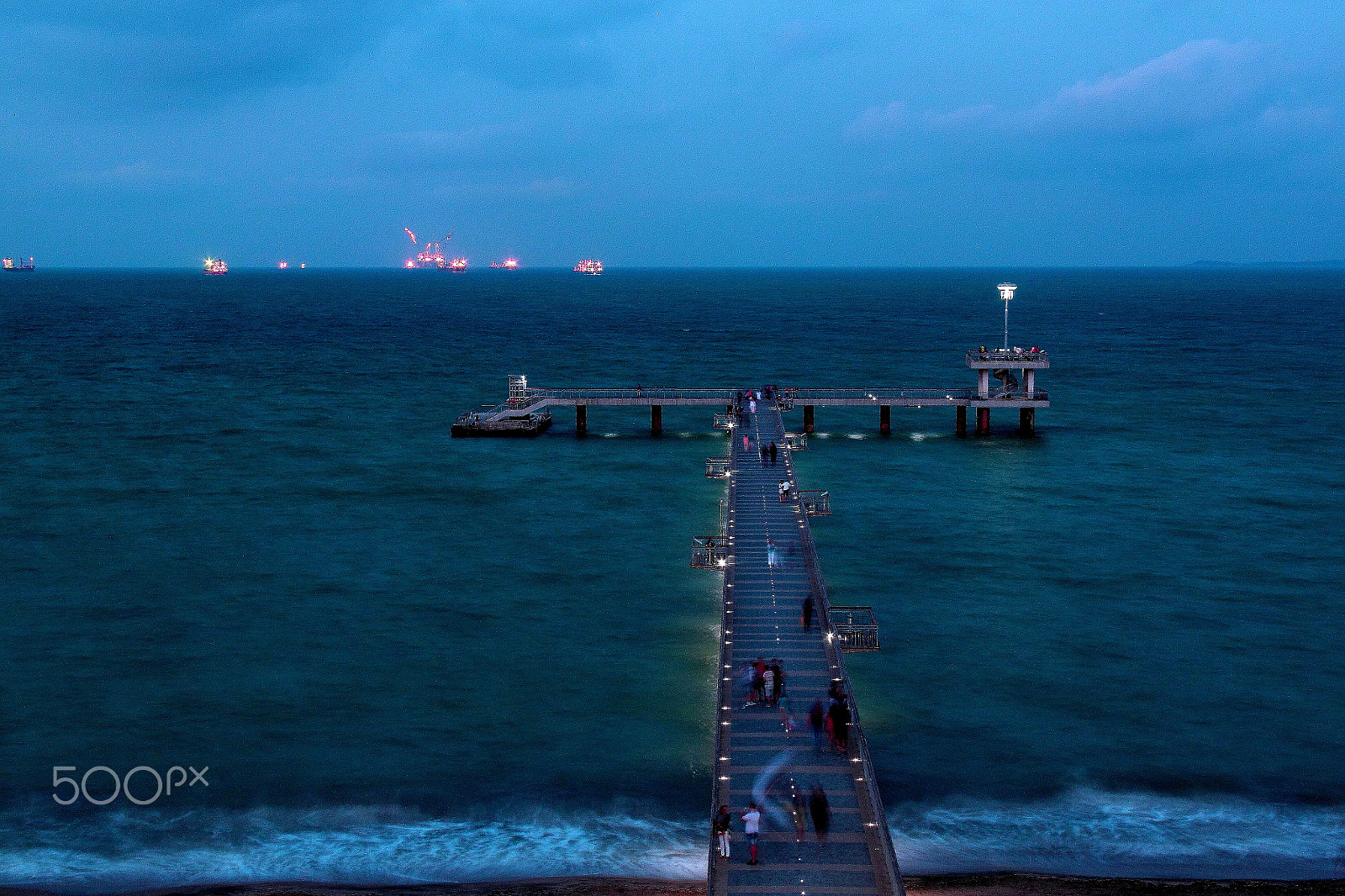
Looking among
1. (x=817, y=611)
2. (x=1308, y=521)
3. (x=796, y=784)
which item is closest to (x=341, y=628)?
(x=817, y=611)

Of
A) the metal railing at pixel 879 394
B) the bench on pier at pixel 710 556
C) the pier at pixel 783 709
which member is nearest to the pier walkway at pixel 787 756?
the pier at pixel 783 709

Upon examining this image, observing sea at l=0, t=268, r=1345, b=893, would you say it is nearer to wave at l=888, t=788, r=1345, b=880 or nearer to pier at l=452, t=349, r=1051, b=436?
wave at l=888, t=788, r=1345, b=880

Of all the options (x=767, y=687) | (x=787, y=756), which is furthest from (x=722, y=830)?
(x=767, y=687)

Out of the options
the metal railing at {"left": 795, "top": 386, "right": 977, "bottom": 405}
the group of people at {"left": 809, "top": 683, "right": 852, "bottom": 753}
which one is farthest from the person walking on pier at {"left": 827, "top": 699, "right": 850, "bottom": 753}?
the metal railing at {"left": 795, "top": 386, "right": 977, "bottom": 405}

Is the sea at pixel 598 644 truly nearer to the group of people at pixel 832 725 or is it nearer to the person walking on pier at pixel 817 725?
the group of people at pixel 832 725

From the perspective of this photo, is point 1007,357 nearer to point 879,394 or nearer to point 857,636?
point 879,394

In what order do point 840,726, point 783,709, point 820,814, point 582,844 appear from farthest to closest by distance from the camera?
point 582,844 < point 783,709 < point 840,726 < point 820,814
